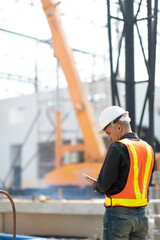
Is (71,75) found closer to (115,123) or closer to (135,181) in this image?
(115,123)

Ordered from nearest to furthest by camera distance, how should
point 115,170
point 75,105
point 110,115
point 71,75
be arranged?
1. point 115,170
2. point 110,115
3. point 71,75
4. point 75,105

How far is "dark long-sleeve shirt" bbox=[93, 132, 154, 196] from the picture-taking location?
8.86 ft

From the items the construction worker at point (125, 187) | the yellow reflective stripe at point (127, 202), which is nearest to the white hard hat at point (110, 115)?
the construction worker at point (125, 187)

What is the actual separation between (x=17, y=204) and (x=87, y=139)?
4863 mm

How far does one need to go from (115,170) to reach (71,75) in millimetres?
9995

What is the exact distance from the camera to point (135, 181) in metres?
2.79

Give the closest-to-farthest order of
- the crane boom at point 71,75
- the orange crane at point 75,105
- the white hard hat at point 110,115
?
the white hard hat at point 110,115
the crane boom at point 71,75
the orange crane at point 75,105

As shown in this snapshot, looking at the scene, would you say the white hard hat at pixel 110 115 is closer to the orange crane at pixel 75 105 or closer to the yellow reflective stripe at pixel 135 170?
the yellow reflective stripe at pixel 135 170

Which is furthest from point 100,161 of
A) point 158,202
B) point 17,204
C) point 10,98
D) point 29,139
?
point 10,98

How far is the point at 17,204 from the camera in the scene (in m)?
8.90

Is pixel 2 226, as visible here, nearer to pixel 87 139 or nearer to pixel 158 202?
pixel 158 202

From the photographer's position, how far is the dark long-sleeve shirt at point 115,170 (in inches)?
106

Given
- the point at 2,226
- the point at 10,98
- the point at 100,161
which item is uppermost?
the point at 10,98

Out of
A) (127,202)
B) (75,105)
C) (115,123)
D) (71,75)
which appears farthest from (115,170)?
(75,105)
